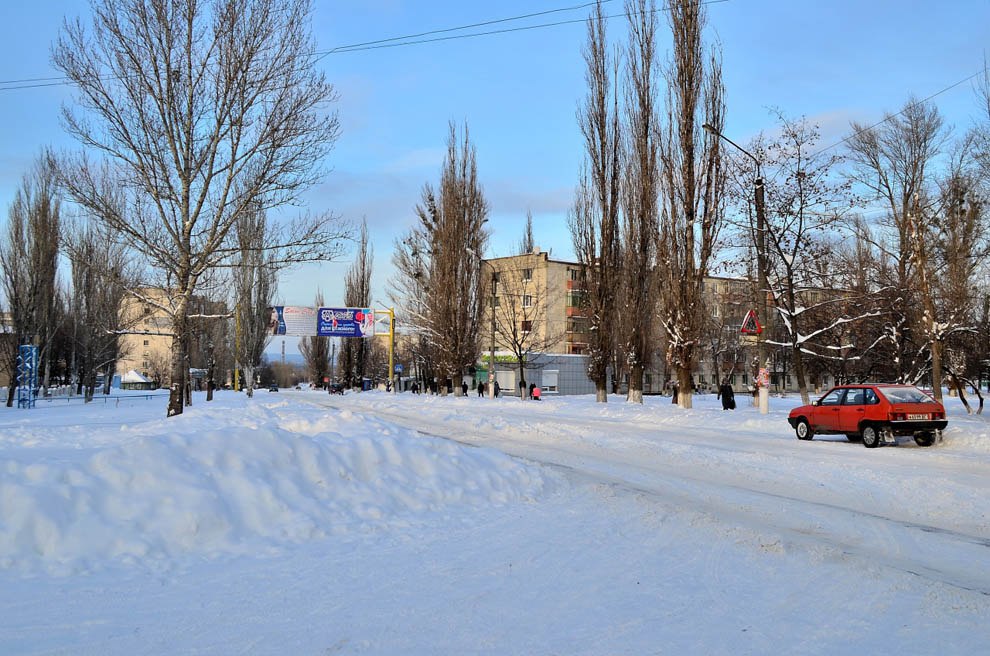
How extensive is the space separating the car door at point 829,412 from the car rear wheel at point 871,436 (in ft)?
3.33

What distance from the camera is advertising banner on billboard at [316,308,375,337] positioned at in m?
54.5

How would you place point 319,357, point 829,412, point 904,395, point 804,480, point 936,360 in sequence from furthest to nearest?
1. point 319,357
2. point 936,360
3. point 829,412
4. point 904,395
5. point 804,480

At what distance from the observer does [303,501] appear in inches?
311

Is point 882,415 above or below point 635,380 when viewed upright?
below

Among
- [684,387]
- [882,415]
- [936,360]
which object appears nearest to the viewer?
[882,415]

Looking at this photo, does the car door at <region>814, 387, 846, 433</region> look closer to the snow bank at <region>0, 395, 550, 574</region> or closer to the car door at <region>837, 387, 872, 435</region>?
the car door at <region>837, 387, 872, 435</region>

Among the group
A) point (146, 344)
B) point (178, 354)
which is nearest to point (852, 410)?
point (178, 354)

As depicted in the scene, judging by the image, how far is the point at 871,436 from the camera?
17.0m

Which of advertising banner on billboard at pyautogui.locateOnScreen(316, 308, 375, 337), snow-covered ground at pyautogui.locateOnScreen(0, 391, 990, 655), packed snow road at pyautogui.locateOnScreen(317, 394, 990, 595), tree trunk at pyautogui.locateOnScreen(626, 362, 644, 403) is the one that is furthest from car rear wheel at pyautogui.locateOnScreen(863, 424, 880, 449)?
advertising banner on billboard at pyautogui.locateOnScreen(316, 308, 375, 337)

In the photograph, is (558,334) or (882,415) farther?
(558,334)

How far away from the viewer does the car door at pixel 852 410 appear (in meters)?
17.5

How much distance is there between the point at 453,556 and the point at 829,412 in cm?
1467

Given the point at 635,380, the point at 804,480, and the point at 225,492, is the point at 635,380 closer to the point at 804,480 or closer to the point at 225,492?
the point at 804,480

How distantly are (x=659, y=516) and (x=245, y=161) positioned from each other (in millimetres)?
15668
